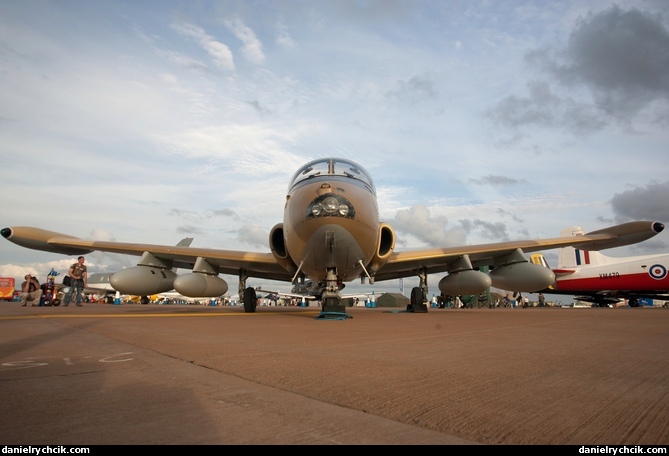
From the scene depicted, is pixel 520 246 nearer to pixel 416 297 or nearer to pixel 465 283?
pixel 465 283

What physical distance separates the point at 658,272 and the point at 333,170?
1493 inches

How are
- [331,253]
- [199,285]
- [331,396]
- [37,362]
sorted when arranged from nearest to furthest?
1. [331,396]
2. [37,362]
3. [331,253]
4. [199,285]

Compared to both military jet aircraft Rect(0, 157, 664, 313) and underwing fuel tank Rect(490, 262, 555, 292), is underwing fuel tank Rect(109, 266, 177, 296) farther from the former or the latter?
underwing fuel tank Rect(490, 262, 555, 292)

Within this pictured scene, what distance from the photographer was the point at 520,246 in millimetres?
13539

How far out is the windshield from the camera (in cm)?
1002

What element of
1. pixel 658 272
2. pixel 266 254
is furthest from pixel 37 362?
pixel 658 272

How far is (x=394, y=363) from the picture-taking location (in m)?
3.05

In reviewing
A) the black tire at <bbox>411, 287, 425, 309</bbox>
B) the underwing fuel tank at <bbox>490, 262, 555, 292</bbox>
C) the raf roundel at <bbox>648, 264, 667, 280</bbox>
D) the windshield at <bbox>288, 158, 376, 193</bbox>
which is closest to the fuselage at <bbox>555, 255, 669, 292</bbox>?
the raf roundel at <bbox>648, 264, 667, 280</bbox>

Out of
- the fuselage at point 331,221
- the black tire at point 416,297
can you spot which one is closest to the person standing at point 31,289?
the fuselage at point 331,221

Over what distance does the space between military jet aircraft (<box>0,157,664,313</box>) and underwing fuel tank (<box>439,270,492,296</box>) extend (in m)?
0.03

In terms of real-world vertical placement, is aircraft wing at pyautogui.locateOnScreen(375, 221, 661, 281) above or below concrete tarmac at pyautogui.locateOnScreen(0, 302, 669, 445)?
above

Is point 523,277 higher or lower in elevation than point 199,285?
higher

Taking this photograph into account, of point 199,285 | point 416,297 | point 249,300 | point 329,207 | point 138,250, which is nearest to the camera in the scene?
point 329,207
